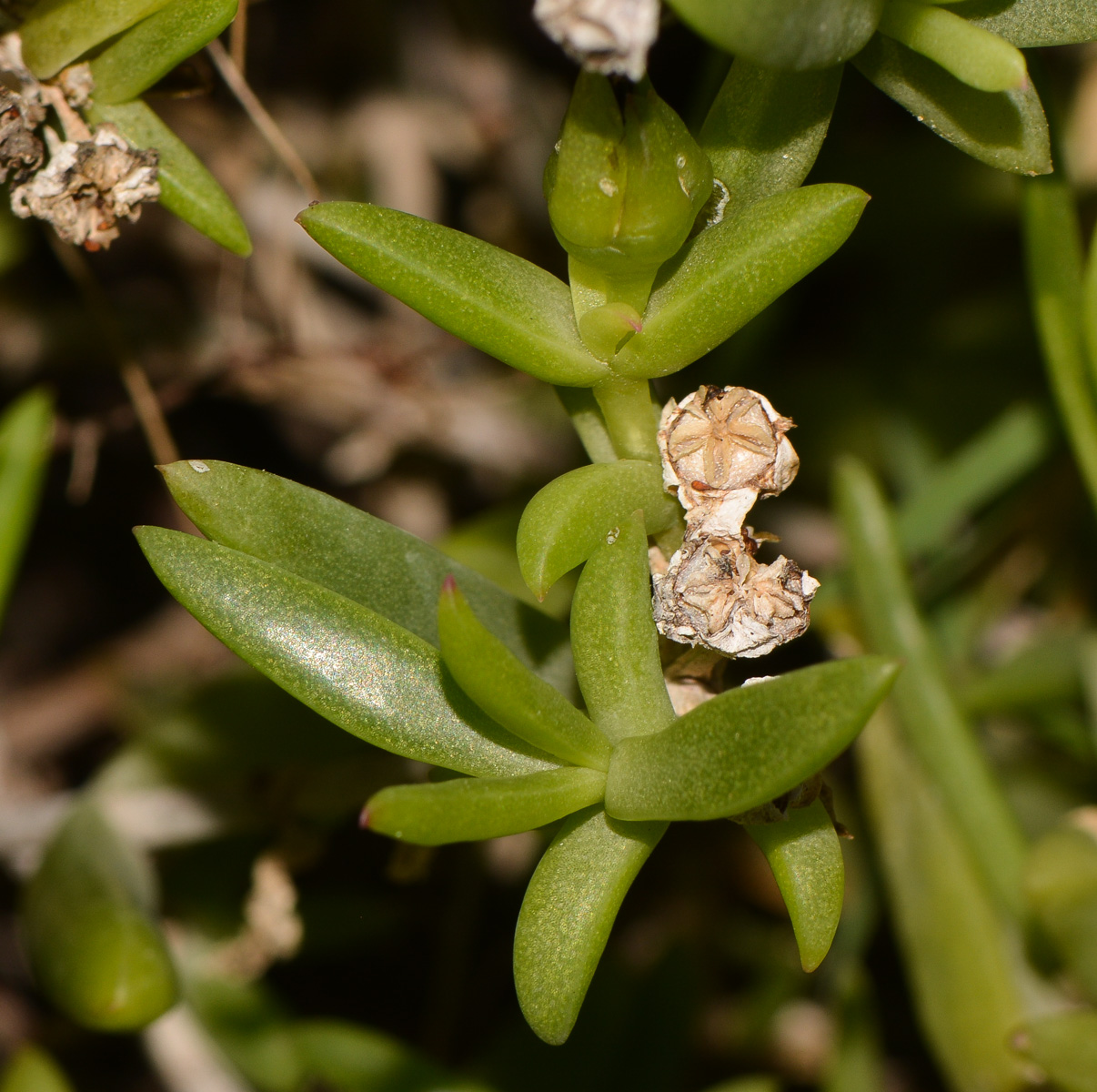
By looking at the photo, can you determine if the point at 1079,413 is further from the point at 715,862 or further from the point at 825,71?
the point at 715,862

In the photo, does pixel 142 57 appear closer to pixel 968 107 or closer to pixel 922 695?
pixel 968 107

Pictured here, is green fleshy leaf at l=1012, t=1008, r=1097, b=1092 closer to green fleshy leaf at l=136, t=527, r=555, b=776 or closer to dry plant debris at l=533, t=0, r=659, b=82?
green fleshy leaf at l=136, t=527, r=555, b=776

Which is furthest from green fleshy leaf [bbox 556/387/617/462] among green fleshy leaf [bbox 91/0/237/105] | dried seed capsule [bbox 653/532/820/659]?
green fleshy leaf [bbox 91/0/237/105]

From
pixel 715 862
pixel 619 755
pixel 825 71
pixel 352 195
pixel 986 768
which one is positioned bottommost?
pixel 715 862

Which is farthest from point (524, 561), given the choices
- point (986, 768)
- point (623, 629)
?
point (986, 768)

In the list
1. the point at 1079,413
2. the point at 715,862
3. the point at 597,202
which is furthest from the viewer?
the point at 715,862

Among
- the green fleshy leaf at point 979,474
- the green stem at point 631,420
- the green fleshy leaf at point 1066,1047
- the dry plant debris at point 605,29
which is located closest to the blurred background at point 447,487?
the green fleshy leaf at point 979,474

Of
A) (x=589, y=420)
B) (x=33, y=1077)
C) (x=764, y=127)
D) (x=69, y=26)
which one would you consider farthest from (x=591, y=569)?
(x=33, y=1077)
